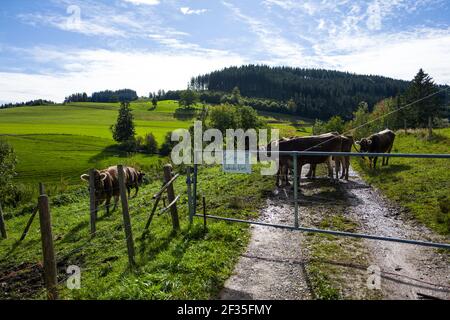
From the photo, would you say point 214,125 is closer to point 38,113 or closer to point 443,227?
point 443,227

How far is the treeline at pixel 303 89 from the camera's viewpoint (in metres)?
131

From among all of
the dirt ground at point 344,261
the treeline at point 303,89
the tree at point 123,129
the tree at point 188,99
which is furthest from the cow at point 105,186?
the tree at point 188,99

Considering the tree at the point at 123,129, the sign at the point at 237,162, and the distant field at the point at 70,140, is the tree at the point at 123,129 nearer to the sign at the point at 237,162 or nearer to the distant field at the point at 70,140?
the distant field at the point at 70,140

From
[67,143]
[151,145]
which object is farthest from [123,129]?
[151,145]

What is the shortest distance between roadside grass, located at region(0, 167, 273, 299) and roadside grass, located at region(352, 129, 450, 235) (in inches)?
189

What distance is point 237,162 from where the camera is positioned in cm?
892

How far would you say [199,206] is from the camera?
40.1 feet

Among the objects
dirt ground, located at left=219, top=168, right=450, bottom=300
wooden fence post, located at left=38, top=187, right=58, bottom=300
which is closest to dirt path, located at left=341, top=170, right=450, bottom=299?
dirt ground, located at left=219, top=168, right=450, bottom=300

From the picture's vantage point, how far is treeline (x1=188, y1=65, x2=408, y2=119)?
429 ft

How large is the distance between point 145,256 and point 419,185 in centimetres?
1042

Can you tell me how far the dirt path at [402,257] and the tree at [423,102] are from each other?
44.3 m

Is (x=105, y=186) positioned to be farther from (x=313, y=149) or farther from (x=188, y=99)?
(x=188, y=99)
